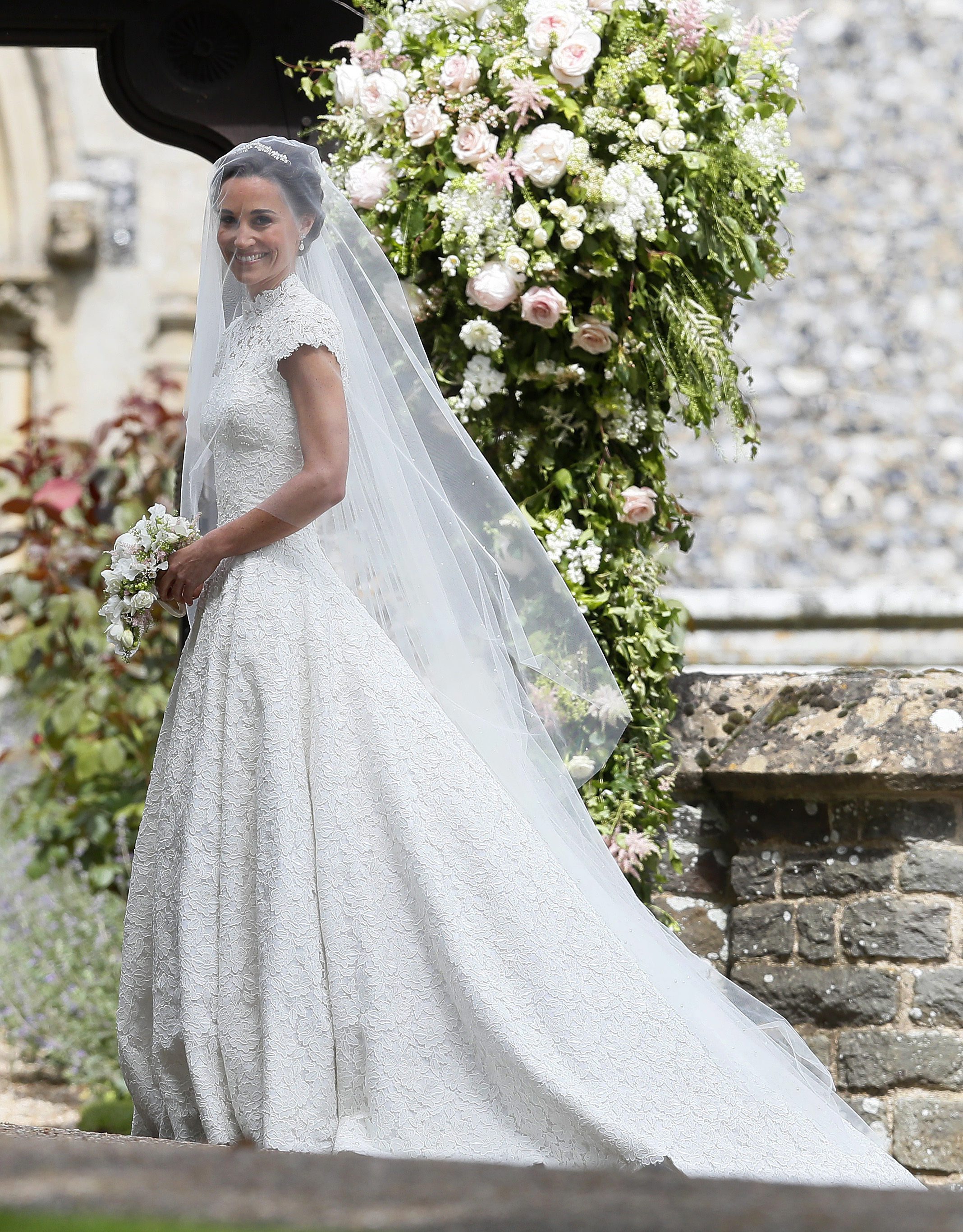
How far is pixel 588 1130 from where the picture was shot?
2277 millimetres

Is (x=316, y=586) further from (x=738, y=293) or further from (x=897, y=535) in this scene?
(x=897, y=535)

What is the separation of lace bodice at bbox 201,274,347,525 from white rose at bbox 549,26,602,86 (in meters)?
0.80

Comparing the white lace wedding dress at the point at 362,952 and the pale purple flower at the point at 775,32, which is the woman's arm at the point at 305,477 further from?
the pale purple flower at the point at 775,32

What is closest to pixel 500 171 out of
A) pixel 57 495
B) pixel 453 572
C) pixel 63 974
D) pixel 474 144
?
pixel 474 144

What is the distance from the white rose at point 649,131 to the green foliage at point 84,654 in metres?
2.28

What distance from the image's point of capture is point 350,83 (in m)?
3.26

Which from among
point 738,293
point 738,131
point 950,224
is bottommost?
point 738,293

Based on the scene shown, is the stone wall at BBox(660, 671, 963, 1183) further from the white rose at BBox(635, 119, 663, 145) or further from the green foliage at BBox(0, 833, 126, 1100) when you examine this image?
the green foliage at BBox(0, 833, 126, 1100)

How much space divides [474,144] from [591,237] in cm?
32

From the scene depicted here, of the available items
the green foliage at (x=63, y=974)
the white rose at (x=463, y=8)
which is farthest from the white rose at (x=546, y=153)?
the green foliage at (x=63, y=974)

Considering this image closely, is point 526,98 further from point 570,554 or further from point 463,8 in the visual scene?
point 570,554

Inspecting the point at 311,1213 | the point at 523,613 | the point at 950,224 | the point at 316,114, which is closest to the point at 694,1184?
the point at 311,1213

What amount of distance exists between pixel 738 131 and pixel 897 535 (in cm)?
313

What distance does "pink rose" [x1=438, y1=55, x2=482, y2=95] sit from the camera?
311 centimetres
